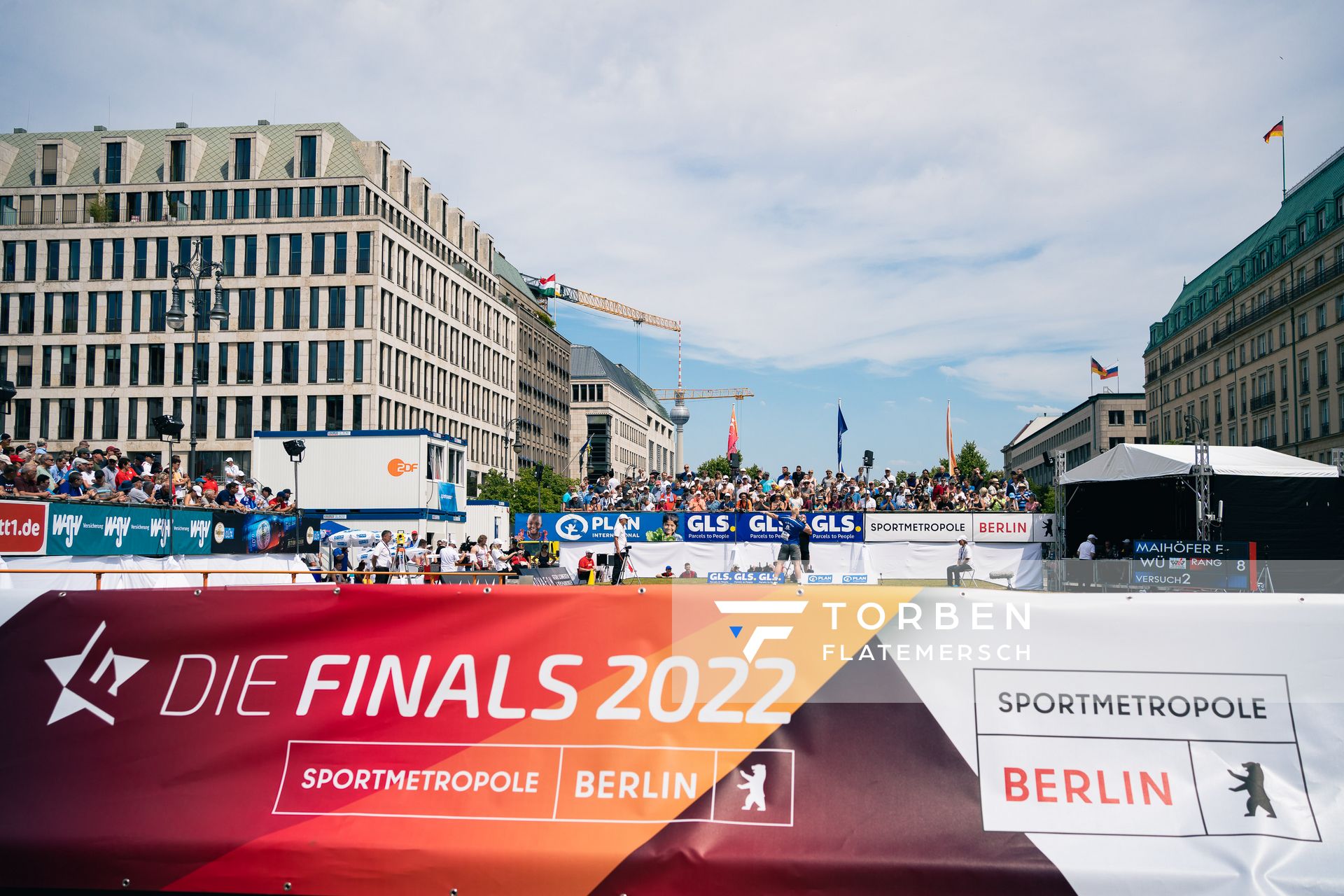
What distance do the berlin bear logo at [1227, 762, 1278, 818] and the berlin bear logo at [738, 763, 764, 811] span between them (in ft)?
6.99

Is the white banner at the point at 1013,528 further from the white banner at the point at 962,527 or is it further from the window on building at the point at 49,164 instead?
the window on building at the point at 49,164

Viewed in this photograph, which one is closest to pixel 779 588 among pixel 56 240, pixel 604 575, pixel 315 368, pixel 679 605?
pixel 679 605

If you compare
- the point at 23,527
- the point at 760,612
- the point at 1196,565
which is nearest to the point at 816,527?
the point at 1196,565

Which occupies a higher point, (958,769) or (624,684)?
(624,684)

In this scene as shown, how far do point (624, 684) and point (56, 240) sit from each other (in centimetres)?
8147

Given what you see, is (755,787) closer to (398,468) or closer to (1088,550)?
(1088,550)

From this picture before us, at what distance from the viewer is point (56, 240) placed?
227ft

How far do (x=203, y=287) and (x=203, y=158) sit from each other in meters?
10.4

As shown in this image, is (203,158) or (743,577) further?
(203,158)

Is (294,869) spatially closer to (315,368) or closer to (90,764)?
(90,764)

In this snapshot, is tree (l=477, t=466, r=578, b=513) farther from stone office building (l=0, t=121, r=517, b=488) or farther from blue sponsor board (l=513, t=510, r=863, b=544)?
blue sponsor board (l=513, t=510, r=863, b=544)

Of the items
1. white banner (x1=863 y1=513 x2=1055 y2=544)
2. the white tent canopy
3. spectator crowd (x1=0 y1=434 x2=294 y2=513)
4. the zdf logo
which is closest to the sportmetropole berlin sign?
spectator crowd (x1=0 y1=434 x2=294 y2=513)

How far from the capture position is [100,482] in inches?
757

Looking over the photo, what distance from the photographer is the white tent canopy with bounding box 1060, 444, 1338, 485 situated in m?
25.1
